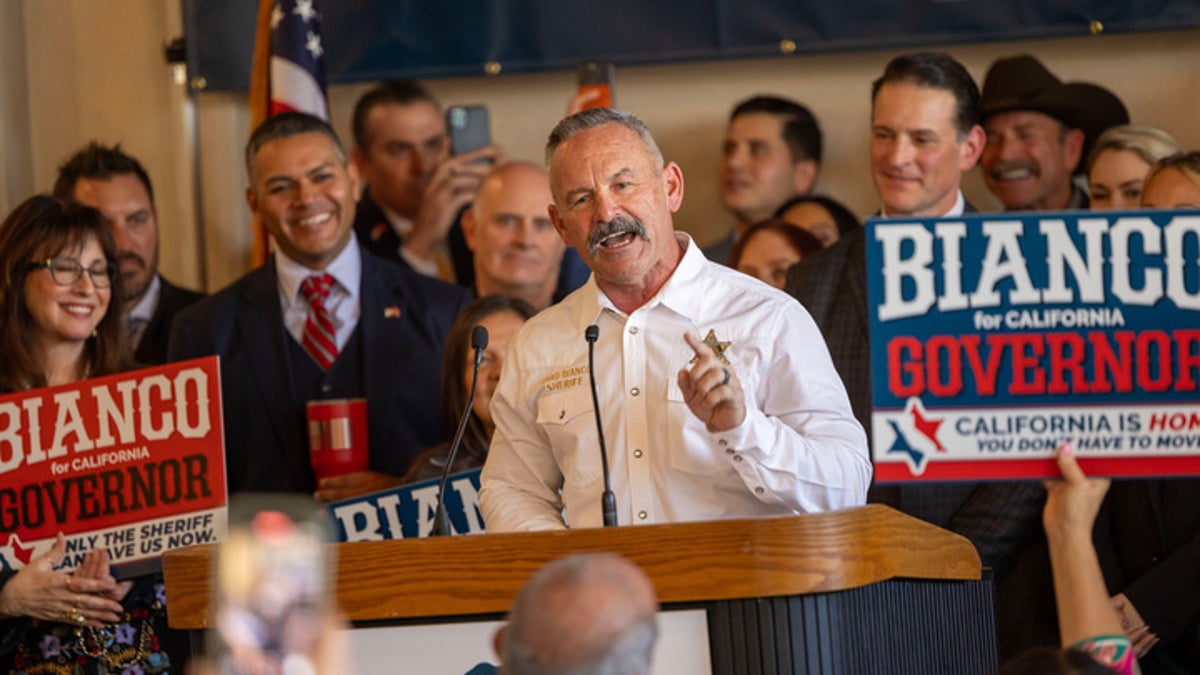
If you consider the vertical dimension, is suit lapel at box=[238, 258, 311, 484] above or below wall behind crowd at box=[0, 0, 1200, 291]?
below

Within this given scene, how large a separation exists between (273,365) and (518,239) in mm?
767

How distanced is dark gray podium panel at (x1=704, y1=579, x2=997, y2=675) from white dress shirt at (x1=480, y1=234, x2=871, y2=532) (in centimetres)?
26

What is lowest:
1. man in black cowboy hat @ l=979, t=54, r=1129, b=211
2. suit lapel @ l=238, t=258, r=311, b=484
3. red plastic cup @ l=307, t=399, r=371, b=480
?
red plastic cup @ l=307, t=399, r=371, b=480

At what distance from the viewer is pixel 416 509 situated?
4.04 metres

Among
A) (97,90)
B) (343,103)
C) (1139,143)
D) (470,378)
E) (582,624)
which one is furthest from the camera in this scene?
(97,90)

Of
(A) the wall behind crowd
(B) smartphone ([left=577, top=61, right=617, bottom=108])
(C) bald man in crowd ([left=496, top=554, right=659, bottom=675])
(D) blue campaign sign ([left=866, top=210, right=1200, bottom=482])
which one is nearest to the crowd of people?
(C) bald man in crowd ([left=496, top=554, right=659, bottom=675])

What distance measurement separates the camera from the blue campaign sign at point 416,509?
13.2 ft

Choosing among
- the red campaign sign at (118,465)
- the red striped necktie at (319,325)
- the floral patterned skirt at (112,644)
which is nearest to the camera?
the red campaign sign at (118,465)

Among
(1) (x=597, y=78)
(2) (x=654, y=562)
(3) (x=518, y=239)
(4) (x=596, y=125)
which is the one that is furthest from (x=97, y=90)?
(2) (x=654, y=562)

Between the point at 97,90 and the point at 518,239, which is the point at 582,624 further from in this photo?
the point at 97,90

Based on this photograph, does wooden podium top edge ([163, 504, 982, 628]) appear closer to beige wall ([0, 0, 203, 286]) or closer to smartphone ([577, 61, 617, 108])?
smartphone ([577, 61, 617, 108])

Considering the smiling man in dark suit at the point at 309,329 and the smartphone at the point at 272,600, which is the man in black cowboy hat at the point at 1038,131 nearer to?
the smiling man in dark suit at the point at 309,329

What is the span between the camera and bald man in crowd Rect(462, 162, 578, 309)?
16.5ft

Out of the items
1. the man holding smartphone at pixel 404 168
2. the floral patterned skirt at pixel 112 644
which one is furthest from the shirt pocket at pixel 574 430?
the man holding smartphone at pixel 404 168
